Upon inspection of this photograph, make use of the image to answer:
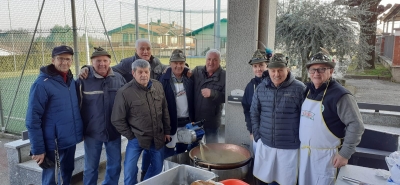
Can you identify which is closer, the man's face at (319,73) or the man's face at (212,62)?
the man's face at (319,73)

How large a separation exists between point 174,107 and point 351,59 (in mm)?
9655

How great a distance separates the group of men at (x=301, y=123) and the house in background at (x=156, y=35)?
3772 mm

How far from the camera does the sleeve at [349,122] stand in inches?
92.0

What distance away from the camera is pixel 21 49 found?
574cm

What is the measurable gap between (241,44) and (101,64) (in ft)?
5.56

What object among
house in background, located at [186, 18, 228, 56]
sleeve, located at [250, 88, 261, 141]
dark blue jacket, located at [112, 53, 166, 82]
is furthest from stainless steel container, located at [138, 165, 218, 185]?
house in background, located at [186, 18, 228, 56]

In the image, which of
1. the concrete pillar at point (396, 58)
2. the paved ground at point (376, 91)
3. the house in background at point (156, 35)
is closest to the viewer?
the house in background at point (156, 35)

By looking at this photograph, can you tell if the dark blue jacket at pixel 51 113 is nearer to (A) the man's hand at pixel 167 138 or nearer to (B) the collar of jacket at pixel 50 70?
(B) the collar of jacket at pixel 50 70

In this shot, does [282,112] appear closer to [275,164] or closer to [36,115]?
[275,164]

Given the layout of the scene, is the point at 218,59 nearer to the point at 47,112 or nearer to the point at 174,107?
the point at 174,107

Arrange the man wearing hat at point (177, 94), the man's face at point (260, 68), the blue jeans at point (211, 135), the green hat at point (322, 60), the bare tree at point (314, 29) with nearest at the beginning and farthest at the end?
the green hat at point (322, 60) < the man's face at point (260, 68) < the man wearing hat at point (177, 94) < the blue jeans at point (211, 135) < the bare tree at point (314, 29)

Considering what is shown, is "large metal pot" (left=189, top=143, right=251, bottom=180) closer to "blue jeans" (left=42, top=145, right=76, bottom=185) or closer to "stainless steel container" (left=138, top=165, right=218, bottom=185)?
"stainless steel container" (left=138, top=165, right=218, bottom=185)

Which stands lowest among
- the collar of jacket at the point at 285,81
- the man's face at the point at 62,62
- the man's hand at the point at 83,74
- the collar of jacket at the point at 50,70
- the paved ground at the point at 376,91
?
the paved ground at the point at 376,91

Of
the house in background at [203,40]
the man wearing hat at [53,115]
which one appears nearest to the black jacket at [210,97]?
the man wearing hat at [53,115]
